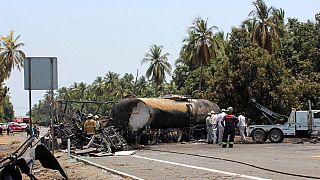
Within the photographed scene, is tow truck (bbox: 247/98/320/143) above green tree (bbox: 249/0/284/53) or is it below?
below

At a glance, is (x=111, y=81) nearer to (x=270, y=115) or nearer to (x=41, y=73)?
(x=270, y=115)

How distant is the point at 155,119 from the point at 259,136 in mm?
6508

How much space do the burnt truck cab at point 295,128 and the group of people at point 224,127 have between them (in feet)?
5.78

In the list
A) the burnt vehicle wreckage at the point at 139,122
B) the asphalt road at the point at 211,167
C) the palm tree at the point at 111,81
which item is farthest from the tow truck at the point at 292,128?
the palm tree at the point at 111,81

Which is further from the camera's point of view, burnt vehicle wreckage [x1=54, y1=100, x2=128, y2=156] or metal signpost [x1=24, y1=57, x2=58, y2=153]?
burnt vehicle wreckage [x1=54, y1=100, x2=128, y2=156]

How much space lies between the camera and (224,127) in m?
24.8

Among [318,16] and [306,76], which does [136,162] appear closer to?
[306,76]

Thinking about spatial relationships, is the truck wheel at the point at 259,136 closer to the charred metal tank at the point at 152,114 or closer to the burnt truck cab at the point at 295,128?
the burnt truck cab at the point at 295,128

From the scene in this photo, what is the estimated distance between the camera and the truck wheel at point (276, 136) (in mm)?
30406

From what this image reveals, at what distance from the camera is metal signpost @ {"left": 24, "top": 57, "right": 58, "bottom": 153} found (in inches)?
624

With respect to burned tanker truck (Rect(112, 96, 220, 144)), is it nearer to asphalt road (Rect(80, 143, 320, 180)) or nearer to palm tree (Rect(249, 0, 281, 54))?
asphalt road (Rect(80, 143, 320, 180))

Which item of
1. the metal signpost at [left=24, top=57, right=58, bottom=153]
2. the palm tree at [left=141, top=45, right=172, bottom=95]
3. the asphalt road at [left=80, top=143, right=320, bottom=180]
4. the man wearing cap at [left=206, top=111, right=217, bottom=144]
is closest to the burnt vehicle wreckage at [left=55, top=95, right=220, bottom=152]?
the man wearing cap at [left=206, top=111, right=217, bottom=144]

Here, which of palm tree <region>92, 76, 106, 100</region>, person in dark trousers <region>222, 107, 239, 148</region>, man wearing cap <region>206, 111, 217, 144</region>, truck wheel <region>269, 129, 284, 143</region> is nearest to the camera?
person in dark trousers <region>222, 107, 239, 148</region>

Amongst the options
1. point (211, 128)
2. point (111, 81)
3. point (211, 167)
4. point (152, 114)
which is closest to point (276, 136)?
point (211, 128)
